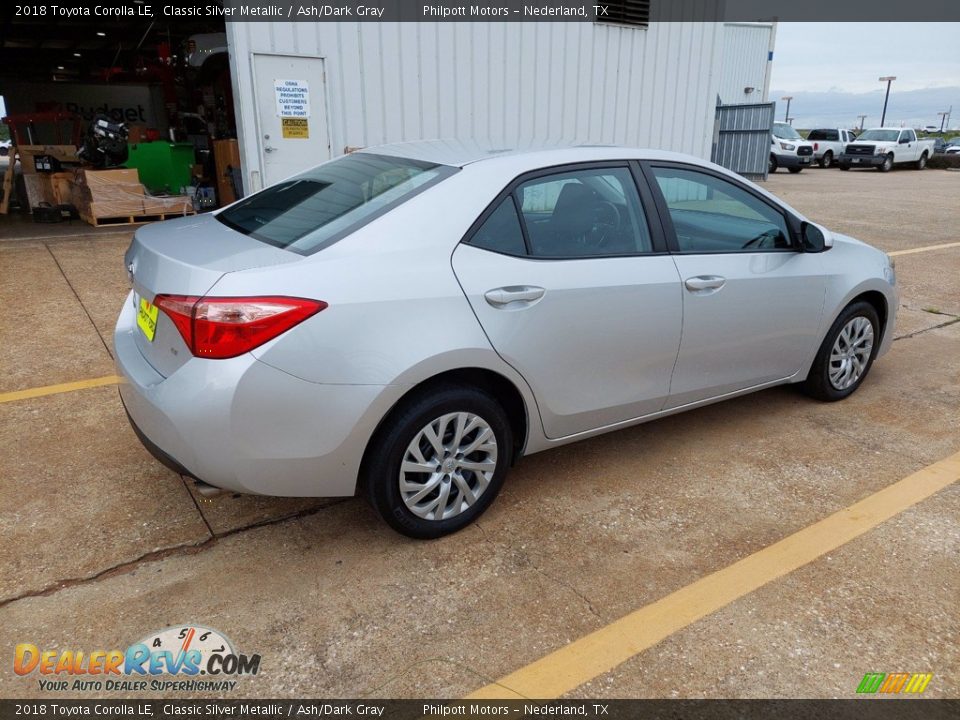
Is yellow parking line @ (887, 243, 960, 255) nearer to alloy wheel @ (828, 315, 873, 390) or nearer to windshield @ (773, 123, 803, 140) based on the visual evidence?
alloy wheel @ (828, 315, 873, 390)

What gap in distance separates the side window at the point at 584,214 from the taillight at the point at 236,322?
1.06 meters

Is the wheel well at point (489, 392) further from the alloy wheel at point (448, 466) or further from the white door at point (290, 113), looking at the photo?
the white door at point (290, 113)

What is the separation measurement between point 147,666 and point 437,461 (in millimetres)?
1158

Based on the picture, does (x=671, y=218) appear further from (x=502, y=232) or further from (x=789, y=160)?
(x=789, y=160)

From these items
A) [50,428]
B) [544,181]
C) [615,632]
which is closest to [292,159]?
[50,428]

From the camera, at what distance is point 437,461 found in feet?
8.97

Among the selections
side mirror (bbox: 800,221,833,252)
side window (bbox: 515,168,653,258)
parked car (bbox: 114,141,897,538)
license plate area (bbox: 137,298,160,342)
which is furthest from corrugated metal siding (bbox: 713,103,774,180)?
license plate area (bbox: 137,298,160,342)

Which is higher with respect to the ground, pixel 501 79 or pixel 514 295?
pixel 501 79

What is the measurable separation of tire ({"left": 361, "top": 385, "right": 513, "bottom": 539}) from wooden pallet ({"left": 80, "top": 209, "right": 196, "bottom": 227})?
8.60 m

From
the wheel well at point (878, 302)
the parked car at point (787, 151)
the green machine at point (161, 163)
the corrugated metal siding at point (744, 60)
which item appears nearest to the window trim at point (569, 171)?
the wheel well at point (878, 302)

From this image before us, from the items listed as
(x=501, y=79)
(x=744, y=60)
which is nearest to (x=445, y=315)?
(x=501, y=79)

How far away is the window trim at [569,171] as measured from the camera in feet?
9.25

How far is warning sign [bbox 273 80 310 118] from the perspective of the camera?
8234 mm

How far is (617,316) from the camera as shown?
10.0 feet
